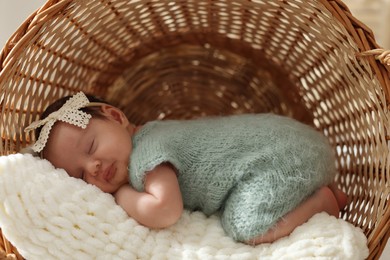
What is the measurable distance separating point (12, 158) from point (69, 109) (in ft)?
0.56

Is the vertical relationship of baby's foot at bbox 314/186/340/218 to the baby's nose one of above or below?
below

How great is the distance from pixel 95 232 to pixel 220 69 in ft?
2.07

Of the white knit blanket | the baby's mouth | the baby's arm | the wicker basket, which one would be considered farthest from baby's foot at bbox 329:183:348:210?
the baby's mouth

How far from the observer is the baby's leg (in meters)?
0.95

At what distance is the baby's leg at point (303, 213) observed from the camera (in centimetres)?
95

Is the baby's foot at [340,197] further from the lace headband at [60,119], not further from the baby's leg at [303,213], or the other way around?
the lace headband at [60,119]

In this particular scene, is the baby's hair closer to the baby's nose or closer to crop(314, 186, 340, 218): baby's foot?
the baby's nose

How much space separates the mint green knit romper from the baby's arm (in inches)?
0.8

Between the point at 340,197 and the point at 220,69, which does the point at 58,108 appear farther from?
the point at 340,197

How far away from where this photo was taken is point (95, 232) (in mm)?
902

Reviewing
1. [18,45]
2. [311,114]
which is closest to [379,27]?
[311,114]

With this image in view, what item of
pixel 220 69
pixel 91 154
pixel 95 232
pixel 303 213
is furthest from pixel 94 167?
pixel 220 69

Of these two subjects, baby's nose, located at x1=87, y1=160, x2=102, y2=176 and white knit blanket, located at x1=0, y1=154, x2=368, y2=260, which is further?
baby's nose, located at x1=87, y1=160, x2=102, y2=176

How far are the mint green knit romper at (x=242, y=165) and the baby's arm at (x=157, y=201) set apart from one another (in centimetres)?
2
